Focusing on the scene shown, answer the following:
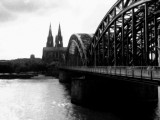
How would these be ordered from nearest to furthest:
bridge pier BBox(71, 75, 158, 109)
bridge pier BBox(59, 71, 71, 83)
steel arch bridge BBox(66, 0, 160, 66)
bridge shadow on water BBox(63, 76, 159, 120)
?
1. steel arch bridge BBox(66, 0, 160, 66)
2. bridge shadow on water BBox(63, 76, 159, 120)
3. bridge pier BBox(71, 75, 158, 109)
4. bridge pier BBox(59, 71, 71, 83)

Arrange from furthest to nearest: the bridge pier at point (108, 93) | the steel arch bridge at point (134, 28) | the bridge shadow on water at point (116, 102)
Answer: the bridge pier at point (108, 93) → the bridge shadow on water at point (116, 102) → the steel arch bridge at point (134, 28)

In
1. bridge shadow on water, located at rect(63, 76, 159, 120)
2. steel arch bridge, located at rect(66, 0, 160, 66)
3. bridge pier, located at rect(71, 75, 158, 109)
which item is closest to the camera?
steel arch bridge, located at rect(66, 0, 160, 66)

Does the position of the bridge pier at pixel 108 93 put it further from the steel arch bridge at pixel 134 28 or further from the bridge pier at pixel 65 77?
the bridge pier at pixel 65 77

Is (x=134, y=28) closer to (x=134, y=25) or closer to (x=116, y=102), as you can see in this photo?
(x=134, y=25)

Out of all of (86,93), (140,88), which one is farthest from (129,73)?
(140,88)

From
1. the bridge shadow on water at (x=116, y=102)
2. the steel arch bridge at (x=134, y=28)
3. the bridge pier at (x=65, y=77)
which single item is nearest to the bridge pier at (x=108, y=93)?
the bridge shadow on water at (x=116, y=102)

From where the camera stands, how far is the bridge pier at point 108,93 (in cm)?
4262

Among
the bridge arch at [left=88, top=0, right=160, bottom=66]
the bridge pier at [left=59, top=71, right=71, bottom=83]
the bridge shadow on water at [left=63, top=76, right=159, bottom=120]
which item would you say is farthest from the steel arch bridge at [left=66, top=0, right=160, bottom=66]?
the bridge pier at [left=59, top=71, right=71, bottom=83]

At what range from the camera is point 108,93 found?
4375cm

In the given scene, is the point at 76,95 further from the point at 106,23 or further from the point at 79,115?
the point at 106,23

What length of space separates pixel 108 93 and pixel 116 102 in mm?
2197

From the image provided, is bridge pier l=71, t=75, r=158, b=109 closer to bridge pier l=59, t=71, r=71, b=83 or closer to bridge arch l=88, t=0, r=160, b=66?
bridge arch l=88, t=0, r=160, b=66

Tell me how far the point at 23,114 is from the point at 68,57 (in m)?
93.9

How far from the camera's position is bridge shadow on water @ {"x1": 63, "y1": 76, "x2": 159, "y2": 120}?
120 ft
